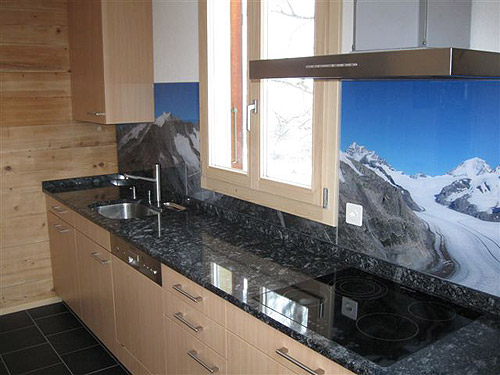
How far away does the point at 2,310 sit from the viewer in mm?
3814

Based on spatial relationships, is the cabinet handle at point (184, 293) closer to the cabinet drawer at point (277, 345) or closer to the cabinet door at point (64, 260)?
the cabinet drawer at point (277, 345)

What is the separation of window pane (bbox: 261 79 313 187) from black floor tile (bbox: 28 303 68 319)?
2093mm

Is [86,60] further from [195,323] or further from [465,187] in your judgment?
[465,187]

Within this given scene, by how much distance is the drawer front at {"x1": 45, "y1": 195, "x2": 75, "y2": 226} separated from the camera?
347cm

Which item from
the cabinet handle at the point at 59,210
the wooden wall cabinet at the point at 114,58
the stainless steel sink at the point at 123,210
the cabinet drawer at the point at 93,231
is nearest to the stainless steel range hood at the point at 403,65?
the cabinet drawer at the point at 93,231

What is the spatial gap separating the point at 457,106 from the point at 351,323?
804 mm

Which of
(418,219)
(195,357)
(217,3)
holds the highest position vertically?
(217,3)

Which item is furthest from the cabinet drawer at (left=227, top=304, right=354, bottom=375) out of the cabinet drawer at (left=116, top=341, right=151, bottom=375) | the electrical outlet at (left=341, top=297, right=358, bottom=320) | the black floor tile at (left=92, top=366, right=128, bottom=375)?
the black floor tile at (left=92, top=366, right=128, bottom=375)

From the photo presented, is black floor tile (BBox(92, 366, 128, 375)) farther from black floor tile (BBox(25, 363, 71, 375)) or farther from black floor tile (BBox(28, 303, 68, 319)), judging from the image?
black floor tile (BBox(28, 303, 68, 319))

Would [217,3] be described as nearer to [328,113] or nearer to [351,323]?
[328,113]

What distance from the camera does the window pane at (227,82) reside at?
282cm

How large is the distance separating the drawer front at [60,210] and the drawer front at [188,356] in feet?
4.24

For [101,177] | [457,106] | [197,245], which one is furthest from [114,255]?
[457,106]

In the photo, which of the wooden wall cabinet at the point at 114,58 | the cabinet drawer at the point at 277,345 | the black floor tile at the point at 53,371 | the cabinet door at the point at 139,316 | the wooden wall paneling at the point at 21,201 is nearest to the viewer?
the cabinet drawer at the point at 277,345
